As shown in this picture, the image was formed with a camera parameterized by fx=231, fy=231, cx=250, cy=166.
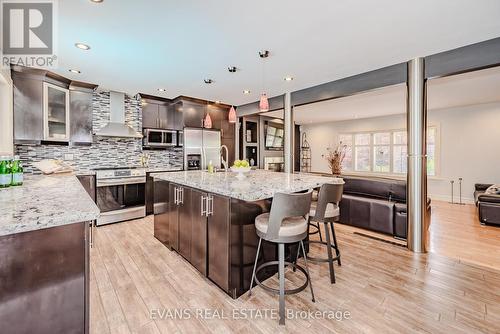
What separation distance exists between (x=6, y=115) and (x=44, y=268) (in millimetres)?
3291

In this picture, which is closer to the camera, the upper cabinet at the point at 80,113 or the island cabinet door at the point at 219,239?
the island cabinet door at the point at 219,239

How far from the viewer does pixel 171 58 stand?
3051mm

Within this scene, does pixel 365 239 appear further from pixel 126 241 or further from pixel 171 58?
pixel 171 58

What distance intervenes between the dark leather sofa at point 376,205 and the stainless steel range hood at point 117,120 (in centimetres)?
428

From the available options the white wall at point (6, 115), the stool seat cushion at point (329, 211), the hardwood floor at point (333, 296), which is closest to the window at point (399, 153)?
the hardwood floor at point (333, 296)

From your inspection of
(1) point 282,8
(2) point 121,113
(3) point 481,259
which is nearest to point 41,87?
(2) point 121,113

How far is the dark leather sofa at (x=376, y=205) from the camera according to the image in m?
3.41

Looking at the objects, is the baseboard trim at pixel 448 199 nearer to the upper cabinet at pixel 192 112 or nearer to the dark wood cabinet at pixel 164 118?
the upper cabinet at pixel 192 112

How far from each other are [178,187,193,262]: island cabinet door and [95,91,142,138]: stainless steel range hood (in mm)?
2680

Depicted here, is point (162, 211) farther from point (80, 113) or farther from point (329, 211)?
point (80, 113)

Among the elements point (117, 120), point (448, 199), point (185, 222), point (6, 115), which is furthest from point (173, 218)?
point (448, 199)

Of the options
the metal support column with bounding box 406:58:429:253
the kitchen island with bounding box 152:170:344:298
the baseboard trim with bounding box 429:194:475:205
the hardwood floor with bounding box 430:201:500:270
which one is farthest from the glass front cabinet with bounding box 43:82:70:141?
the baseboard trim with bounding box 429:194:475:205

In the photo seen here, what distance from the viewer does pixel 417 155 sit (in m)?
3.01

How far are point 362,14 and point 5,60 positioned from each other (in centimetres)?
→ 431
